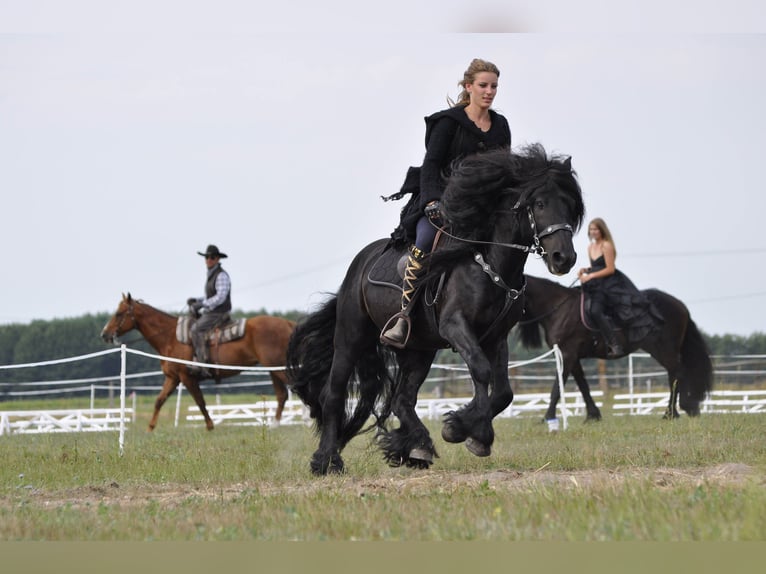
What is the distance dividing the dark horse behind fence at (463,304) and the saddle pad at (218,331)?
10.4 m

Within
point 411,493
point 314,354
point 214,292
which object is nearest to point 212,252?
point 214,292

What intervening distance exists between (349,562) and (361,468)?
5516 mm

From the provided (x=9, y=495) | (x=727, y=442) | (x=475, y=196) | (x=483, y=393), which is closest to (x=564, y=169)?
(x=475, y=196)

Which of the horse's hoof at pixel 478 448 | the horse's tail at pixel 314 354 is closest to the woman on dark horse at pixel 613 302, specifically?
the horse's tail at pixel 314 354

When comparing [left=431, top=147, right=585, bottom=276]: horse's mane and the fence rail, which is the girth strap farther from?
the fence rail

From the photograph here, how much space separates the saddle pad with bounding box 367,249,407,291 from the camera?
30.4 feet

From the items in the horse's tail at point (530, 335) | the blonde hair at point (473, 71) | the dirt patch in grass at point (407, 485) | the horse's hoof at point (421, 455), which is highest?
the blonde hair at point (473, 71)

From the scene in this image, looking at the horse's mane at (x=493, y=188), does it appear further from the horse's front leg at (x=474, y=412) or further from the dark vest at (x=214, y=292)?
the dark vest at (x=214, y=292)

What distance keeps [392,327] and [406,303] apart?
0.86 ft

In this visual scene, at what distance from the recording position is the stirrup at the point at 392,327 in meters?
9.05

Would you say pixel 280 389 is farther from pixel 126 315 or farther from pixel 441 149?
pixel 441 149

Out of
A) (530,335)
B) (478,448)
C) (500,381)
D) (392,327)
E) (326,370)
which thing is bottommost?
(478,448)

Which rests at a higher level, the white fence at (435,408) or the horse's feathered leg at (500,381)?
the horse's feathered leg at (500,381)

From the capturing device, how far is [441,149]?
9.02 m
